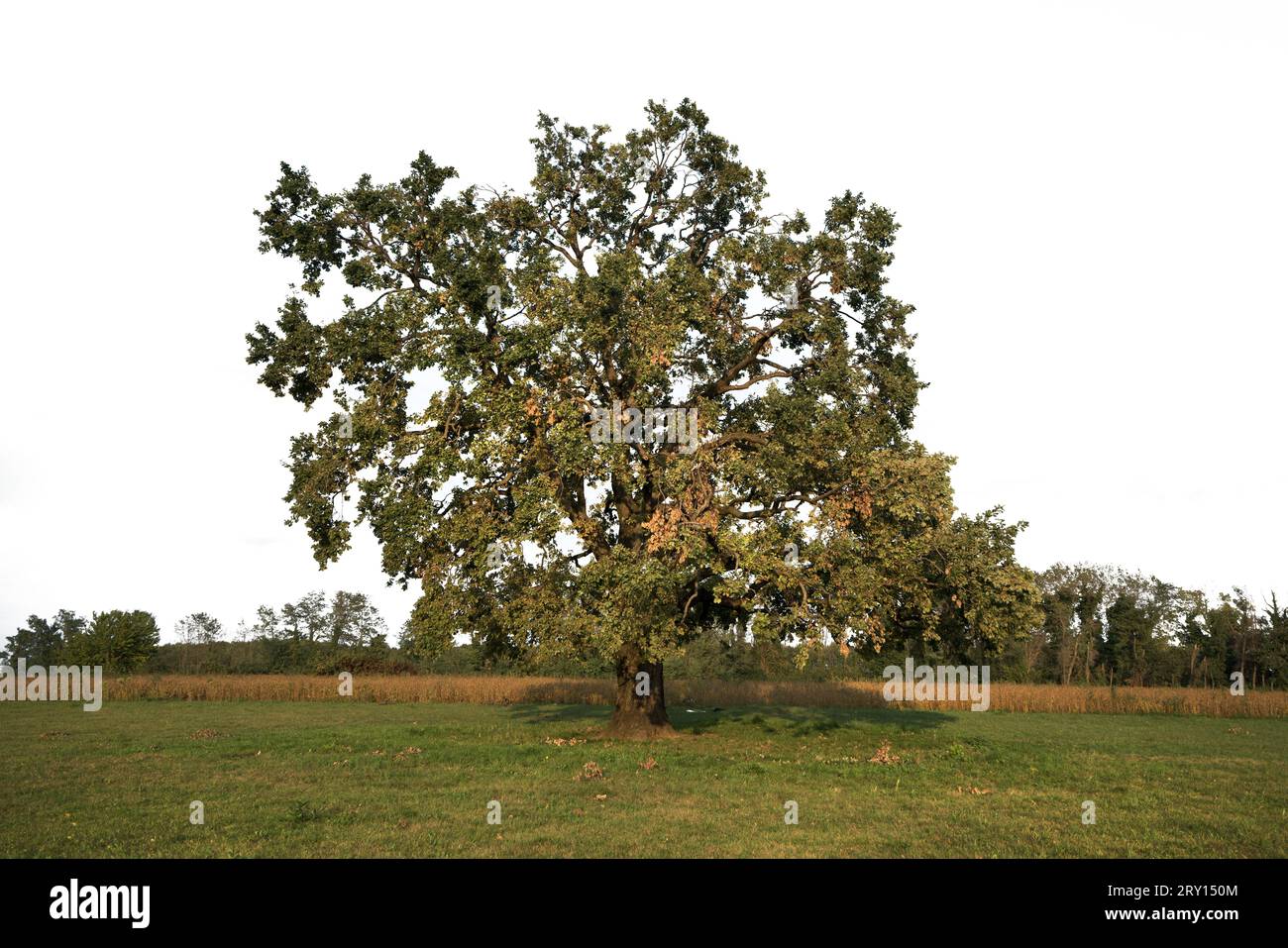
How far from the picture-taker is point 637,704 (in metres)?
29.3

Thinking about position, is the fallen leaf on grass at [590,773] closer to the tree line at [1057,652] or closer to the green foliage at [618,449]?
the green foliage at [618,449]

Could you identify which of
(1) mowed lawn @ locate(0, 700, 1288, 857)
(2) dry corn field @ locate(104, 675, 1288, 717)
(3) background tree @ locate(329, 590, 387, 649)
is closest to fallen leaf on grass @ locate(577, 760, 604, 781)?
(1) mowed lawn @ locate(0, 700, 1288, 857)

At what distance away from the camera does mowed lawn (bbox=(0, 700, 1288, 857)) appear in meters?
13.3

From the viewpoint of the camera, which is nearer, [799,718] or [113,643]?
[799,718]

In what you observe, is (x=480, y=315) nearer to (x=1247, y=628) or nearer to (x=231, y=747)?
(x=231, y=747)

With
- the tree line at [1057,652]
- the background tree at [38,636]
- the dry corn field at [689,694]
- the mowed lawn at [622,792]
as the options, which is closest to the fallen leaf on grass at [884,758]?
the mowed lawn at [622,792]

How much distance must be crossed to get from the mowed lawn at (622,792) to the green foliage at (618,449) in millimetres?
3633

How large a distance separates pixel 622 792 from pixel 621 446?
9.86 m

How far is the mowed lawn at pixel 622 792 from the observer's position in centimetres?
1326

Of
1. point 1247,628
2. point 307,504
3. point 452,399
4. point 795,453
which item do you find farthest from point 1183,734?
point 1247,628

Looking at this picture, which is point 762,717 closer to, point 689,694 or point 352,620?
point 689,694

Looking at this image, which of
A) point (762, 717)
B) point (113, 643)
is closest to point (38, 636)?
point (113, 643)

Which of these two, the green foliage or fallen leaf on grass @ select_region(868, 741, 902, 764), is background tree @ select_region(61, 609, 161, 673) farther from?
fallen leaf on grass @ select_region(868, 741, 902, 764)
